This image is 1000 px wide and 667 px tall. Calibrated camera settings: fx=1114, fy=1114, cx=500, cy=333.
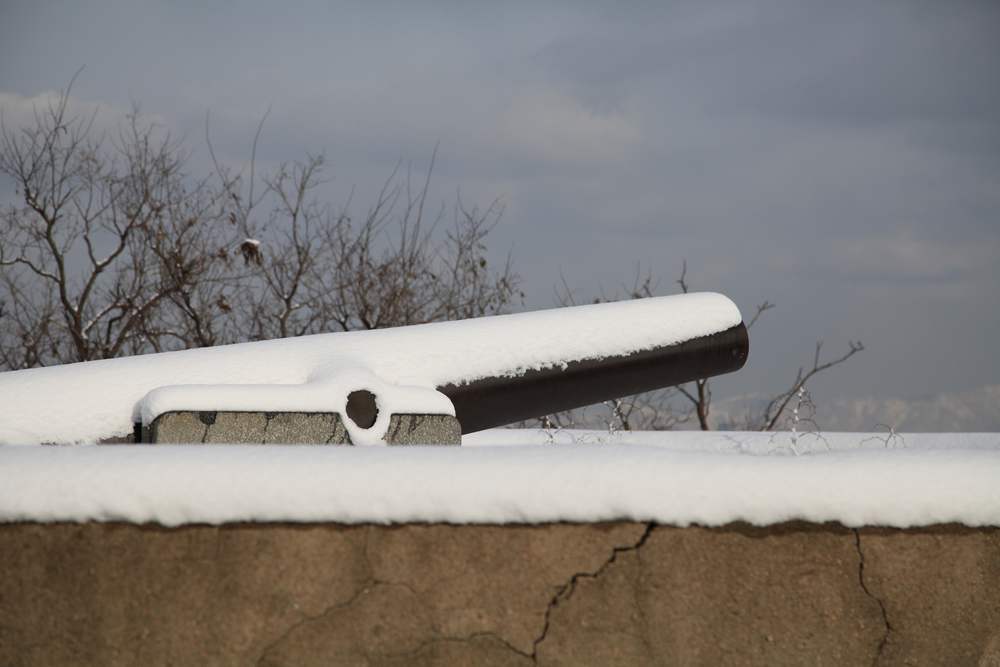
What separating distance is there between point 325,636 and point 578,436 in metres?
3.90

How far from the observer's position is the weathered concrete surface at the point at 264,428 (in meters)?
3.94

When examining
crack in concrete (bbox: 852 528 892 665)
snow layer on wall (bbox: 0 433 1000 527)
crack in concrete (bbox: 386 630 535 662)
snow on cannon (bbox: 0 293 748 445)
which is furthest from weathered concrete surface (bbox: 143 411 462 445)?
crack in concrete (bbox: 852 528 892 665)

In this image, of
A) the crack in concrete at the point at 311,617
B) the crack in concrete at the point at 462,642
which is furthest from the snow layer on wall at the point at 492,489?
the crack in concrete at the point at 462,642

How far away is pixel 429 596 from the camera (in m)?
2.48

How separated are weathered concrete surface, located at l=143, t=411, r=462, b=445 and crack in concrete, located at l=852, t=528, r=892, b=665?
6.58 feet

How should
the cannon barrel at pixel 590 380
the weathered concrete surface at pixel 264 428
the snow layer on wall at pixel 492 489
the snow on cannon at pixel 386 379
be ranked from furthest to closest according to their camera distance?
1. the cannon barrel at pixel 590 380
2. the snow on cannon at pixel 386 379
3. the weathered concrete surface at pixel 264 428
4. the snow layer on wall at pixel 492 489

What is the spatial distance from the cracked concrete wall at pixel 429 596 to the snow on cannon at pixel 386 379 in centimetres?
147

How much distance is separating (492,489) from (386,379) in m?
2.17

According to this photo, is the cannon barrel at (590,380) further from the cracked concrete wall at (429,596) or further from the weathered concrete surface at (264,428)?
the cracked concrete wall at (429,596)

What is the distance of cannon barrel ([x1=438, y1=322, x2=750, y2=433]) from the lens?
4.89 m

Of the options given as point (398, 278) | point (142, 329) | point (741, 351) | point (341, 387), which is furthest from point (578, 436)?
point (142, 329)

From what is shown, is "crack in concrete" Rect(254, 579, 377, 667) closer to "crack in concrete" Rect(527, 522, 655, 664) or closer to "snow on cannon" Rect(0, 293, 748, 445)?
"crack in concrete" Rect(527, 522, 655, 664)

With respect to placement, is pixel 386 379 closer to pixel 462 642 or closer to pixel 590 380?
pixel 590 380

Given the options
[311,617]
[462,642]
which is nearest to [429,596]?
[462,642]
